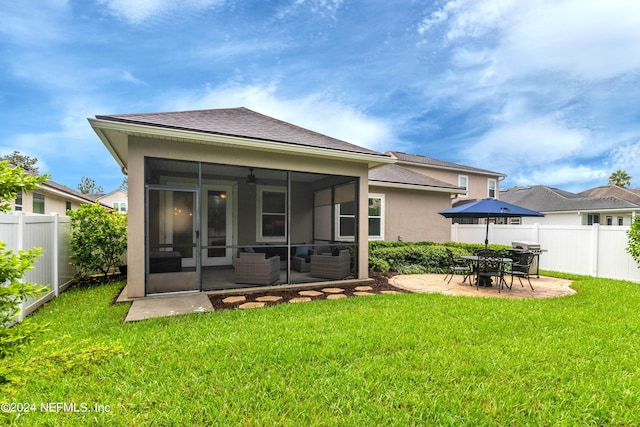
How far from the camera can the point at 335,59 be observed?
49.3 feet

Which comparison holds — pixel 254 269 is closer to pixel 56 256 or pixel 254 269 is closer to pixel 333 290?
pixel 333 290

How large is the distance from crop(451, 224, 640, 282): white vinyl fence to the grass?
5.05 metres

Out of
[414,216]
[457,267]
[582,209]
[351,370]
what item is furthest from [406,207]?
[582,209]

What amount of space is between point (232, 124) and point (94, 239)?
4.67m

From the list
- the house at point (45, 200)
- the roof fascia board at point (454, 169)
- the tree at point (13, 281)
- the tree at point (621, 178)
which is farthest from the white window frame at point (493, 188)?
the tree at point (621, 178)

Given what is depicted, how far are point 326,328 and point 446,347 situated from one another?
5.32 feet

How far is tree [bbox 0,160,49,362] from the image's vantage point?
5.57 ft

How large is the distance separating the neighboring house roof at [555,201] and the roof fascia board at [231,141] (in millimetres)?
22097

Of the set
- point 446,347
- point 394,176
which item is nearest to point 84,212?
point 446,347

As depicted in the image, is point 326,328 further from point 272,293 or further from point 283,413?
point 272,293

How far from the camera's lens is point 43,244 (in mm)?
5914

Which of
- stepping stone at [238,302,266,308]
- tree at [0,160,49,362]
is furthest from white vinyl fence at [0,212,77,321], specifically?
tree at [0,160,49,362]

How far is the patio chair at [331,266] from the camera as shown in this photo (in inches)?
322

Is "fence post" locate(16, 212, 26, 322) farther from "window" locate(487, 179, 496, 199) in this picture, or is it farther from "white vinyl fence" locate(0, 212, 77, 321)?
"window" locate(487, 179, 496, 199)
